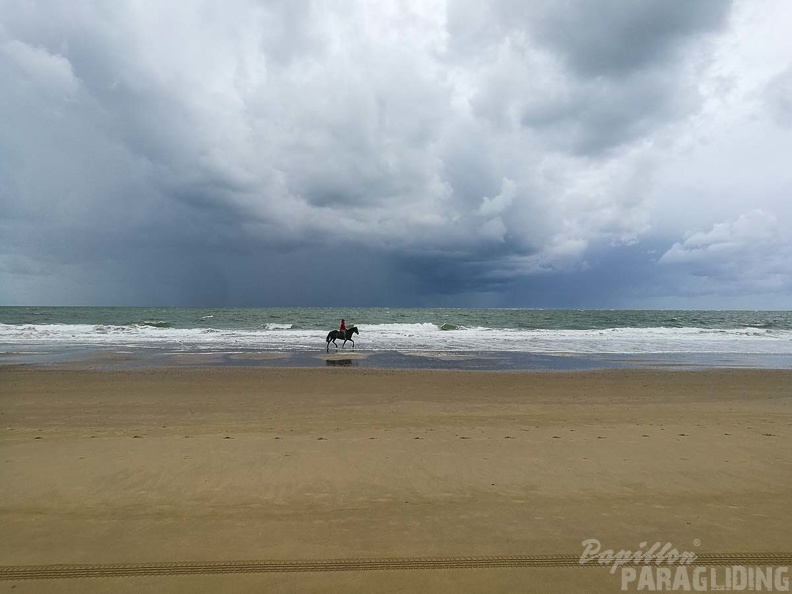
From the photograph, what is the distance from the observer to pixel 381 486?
5.45 metres

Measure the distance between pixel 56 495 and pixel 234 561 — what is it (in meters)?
2.93

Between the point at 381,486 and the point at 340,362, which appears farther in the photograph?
the point at 340,362

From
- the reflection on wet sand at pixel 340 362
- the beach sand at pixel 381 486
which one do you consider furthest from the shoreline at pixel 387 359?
the beach sand at pixel 381 486

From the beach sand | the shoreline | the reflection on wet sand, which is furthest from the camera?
the reflection on wet sand

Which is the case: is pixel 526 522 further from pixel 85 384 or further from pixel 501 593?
pixel 85 384

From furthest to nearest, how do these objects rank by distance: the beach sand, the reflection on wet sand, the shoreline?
1. the reflection on wet sand
2. the shoreline
3. the beach sand

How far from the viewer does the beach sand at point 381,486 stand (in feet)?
13.0

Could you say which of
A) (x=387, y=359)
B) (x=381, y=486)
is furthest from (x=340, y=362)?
(x=381, y=486)

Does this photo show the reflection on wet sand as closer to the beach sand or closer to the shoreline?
the shoreline

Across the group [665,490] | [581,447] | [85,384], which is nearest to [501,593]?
[665,490]

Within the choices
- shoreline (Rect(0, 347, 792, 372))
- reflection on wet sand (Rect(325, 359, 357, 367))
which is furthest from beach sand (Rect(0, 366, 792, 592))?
reflection on wet sand (Rect(325, 359, 357, 367))

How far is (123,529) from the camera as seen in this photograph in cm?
441

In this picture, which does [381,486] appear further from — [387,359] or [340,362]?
[387,359]

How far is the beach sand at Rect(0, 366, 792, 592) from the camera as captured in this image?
156 inches
